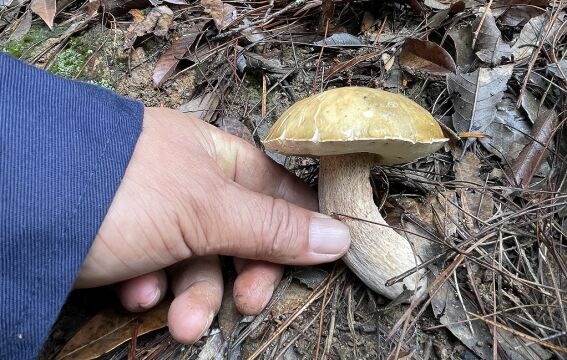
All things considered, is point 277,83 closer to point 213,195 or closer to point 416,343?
point 213,195

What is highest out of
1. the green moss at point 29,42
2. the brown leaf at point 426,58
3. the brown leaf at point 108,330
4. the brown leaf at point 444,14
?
the brown leaf at point 444,14

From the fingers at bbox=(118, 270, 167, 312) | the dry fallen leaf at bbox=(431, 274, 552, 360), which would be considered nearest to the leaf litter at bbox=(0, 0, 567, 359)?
the dry fallen leaf at bbox=(431, 274, 552, 360)

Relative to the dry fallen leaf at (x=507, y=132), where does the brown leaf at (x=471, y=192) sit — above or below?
below

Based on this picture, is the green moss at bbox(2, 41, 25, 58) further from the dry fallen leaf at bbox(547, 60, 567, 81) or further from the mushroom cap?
the dry fallen leaf at bbox(547, 60, 567, 81)

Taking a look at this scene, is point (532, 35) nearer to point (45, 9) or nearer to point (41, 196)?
point (41, 196)

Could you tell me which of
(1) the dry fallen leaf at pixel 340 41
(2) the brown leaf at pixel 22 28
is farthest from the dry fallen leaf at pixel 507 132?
(2) the brown leaf at pixel 22 28

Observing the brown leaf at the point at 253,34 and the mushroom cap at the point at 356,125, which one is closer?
the mushroom cap at the point at 356,125

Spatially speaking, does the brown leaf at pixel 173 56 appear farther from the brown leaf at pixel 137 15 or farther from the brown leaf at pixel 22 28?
the brown leaf at pixel 22 28
